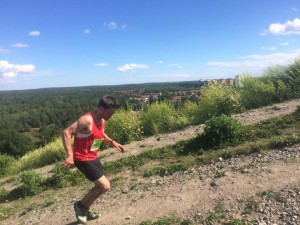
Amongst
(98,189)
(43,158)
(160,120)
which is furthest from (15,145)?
(98,189)

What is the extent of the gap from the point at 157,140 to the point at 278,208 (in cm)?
459

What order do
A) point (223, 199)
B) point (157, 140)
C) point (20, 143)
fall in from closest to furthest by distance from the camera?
point (223, 199) < point (157, 140) < point (20, 143)

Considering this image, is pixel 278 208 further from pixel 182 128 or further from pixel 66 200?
pixel 182 128

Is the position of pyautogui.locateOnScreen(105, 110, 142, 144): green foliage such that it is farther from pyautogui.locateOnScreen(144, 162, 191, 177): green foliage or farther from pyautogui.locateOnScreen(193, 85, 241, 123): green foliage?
pyautogui.locateOnScreen(144, 162, 191, 177): green foliage

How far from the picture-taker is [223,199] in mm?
4414

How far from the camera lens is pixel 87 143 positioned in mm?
4168

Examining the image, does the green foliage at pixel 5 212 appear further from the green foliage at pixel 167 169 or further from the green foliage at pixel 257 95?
the green foliage at pixel 257 95

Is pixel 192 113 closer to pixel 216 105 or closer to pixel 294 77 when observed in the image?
pixel 216 105

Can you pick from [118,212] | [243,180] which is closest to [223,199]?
[243,180]

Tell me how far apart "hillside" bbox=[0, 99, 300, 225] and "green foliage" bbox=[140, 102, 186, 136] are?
131 inches

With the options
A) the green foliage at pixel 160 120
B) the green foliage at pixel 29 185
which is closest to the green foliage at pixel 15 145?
the green foliage at pixel 160 120

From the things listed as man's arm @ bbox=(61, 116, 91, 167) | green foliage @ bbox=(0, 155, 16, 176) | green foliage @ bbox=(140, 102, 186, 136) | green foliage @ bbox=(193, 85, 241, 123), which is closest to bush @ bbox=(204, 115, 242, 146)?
green foliage @ bbox=(193, 85, 241, 123)

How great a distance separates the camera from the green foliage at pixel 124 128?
9.47 metres

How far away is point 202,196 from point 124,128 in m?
5.09
